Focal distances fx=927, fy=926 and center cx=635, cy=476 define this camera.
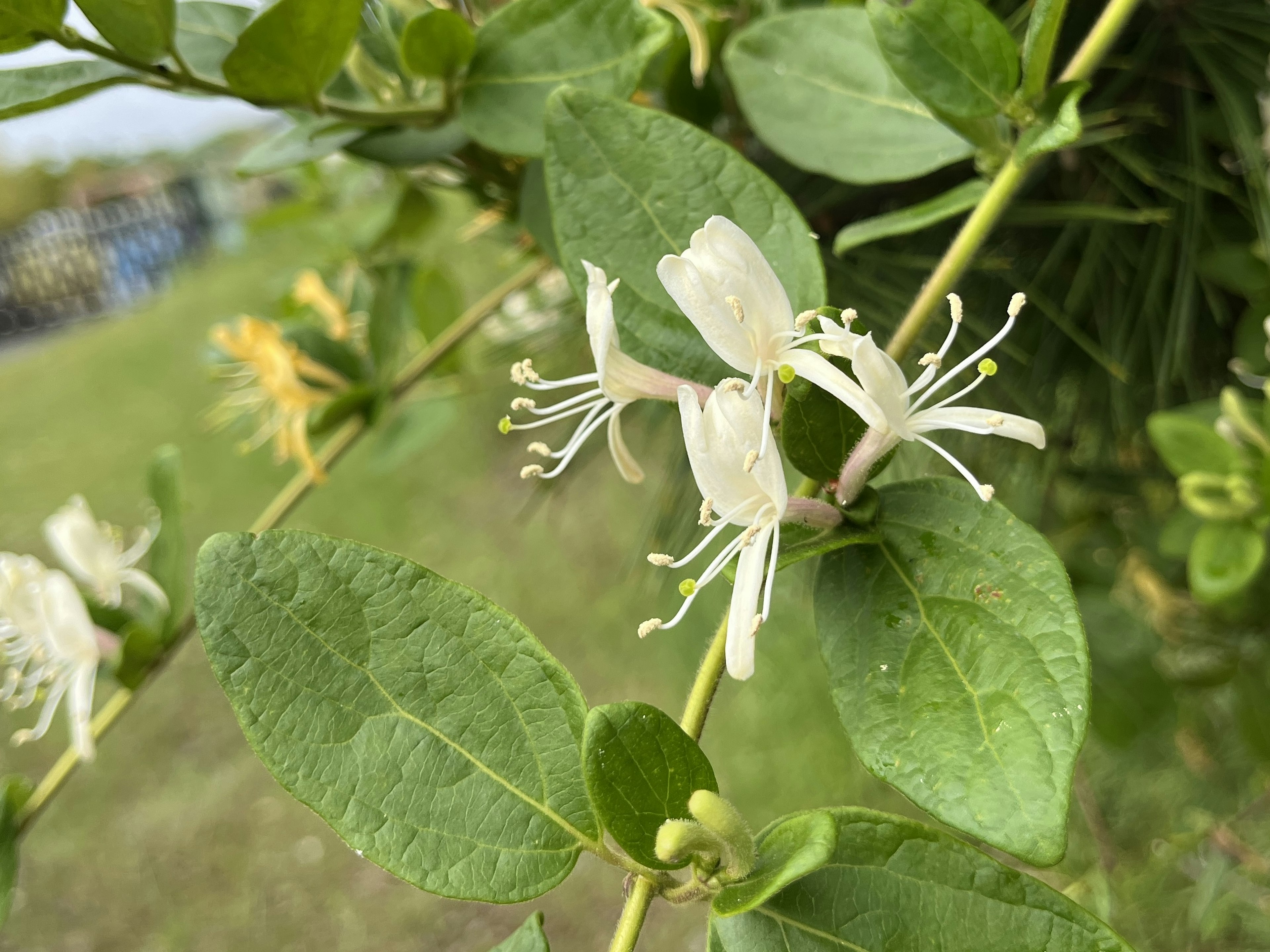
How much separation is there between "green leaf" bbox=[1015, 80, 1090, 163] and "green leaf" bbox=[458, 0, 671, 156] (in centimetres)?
13

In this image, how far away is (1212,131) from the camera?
1.69 ft

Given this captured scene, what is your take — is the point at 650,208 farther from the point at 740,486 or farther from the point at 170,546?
the point at 170,546

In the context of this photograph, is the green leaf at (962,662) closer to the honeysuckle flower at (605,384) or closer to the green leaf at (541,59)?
the honeysuckle flower at (605,384)

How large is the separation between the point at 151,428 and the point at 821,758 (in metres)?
2.22

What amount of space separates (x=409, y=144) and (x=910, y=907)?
0.34 meters

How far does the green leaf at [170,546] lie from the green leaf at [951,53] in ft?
1.21

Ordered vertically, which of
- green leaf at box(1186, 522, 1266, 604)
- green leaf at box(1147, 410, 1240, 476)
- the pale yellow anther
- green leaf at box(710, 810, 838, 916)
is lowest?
green leaf at box(1186, 522, 1266, 604)

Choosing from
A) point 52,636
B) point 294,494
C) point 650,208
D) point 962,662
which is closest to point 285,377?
point 294,494

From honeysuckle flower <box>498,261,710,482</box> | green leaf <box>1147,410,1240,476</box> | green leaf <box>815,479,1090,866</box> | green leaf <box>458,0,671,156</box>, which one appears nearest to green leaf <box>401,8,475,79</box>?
green leaf <box>458,0,671,156</box>

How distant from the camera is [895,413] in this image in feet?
0.73

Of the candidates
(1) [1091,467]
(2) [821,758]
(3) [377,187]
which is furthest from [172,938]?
(1) [1091,467]

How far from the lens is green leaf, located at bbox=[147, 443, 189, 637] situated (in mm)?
452

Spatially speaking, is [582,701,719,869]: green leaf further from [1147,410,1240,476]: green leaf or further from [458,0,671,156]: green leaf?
[1147,410,1240,476]: green leaf

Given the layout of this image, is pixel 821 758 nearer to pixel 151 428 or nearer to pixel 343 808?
pixel 343 808
